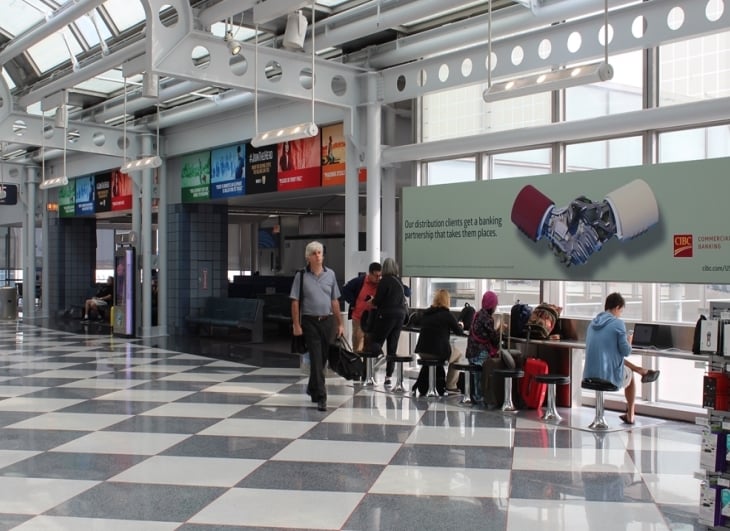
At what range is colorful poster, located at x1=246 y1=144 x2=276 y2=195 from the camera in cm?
1294

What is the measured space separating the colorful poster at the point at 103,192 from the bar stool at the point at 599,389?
13.9 m

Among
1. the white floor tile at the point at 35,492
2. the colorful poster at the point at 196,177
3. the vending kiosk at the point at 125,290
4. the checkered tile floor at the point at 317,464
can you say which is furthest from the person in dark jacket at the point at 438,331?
the vending kiosk at the point at 125,290

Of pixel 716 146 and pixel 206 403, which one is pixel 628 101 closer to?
pixel 716 146

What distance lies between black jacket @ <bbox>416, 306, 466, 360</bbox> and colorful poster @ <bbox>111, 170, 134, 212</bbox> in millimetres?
10895

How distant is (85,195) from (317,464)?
607 inches

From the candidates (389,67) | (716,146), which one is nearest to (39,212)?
(389,67)

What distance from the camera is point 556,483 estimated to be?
5.08m

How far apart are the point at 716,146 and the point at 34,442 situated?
6417 millimetres

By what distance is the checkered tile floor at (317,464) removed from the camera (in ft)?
14.4

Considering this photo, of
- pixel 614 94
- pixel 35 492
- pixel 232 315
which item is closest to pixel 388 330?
pixel 614 94

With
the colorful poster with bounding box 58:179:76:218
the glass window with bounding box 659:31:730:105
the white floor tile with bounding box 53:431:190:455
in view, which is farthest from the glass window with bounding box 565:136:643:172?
the colorful poster with bounding box 58:179:76:218

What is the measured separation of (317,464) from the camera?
18.1 feet

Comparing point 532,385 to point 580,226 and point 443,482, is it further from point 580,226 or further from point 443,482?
point 443,482

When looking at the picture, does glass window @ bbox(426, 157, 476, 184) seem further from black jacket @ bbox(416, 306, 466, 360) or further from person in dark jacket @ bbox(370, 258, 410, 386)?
black jacket @ bbox(416, 306, 466, 360)
